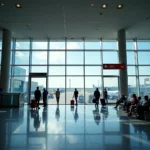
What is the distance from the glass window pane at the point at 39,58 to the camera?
49.3ft

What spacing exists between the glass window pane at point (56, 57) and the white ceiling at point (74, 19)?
1.50 metres

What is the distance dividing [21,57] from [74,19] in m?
6.48

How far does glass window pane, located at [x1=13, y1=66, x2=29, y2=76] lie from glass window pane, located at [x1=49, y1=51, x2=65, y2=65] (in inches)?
89.9

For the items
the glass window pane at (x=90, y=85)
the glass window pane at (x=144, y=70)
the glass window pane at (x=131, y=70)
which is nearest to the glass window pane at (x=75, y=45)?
the glass window pane at (x=90, y=85)

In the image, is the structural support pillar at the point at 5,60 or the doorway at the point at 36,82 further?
the doorway at the point at 36,82

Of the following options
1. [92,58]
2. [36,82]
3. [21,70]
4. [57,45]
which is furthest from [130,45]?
[21,70]

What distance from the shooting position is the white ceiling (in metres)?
9.48

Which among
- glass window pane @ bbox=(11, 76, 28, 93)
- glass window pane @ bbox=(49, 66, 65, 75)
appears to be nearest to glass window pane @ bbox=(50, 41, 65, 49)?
glass window pane @ bbox=(49, 66, 65, 75)

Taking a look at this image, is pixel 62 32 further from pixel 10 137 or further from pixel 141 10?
pixel 10 137

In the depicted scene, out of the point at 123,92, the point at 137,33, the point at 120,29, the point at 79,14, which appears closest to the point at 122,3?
the point at 79,14

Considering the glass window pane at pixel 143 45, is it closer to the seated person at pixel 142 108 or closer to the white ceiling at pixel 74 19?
the white ceiling at pixel 74 19

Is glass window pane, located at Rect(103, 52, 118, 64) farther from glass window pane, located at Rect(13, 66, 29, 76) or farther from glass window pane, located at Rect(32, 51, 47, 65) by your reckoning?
glass window pane, located at Rect(13, 66, 29, 76)

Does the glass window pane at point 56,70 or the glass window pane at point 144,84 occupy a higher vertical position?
the glass window pane at point 56,70

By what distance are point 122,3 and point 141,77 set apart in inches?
313
